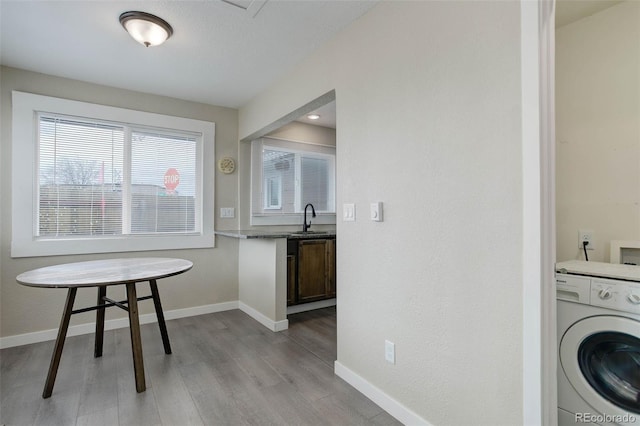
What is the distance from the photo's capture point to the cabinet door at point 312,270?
11.8 ft

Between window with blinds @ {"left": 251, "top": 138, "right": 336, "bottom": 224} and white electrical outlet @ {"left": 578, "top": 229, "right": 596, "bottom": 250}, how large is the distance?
9.93ft

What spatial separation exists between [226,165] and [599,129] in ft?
11.4

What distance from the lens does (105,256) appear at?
123 inches

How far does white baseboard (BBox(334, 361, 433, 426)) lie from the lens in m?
1.65

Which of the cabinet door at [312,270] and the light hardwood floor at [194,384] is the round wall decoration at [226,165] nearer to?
the cabinet door at [312,270]

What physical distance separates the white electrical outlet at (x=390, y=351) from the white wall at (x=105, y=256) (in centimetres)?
251

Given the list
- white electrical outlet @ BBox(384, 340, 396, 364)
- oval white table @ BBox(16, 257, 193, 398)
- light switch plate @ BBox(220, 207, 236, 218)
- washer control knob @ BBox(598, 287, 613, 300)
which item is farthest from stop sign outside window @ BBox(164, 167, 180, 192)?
washer control knob @ BBox(598, 287, 613, 300)

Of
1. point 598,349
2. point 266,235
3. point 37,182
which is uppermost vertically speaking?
point 37,182

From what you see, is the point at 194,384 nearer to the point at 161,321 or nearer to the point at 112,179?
the point at 161,321

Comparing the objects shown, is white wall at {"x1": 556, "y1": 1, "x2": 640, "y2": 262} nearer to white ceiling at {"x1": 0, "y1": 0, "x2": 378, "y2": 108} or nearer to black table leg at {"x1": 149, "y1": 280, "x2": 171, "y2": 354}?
→ white ceiling at {"x1": 0, "y1": 0, "x2": 378, "y2": 108}

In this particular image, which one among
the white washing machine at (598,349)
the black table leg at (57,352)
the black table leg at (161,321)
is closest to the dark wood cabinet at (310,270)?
the black table leg at (161,321)

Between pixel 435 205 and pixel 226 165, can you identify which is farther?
pixel 226 165

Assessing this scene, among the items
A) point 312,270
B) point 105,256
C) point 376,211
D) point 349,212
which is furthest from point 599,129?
point 105,256

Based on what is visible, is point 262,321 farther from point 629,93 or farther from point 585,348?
point 629,93
